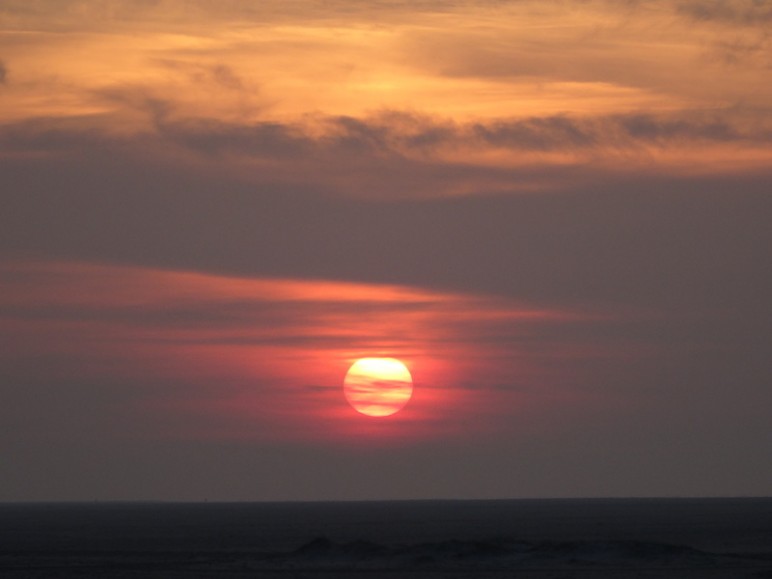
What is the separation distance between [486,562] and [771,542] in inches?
1359

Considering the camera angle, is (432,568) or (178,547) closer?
(432,568)

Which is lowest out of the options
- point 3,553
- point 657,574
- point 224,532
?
point 657,574

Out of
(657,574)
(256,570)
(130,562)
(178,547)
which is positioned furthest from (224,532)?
(657,574)

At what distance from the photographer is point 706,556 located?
86.4 meters

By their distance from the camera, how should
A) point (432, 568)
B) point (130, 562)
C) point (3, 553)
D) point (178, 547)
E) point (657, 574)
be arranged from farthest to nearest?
point (178, 547) < point (3, 553) < point (130, 562) < point (432, 568) < point (657, 574)

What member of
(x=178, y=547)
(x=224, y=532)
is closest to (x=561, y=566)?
(x=178, y=547)

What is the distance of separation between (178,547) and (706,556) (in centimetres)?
4482

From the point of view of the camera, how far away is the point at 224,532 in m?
151

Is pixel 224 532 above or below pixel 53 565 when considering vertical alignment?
above

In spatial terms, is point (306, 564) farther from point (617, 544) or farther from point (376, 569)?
point (617, 544)

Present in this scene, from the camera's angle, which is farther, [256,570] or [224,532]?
[224,532]

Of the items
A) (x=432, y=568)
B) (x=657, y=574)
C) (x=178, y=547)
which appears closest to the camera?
(x=657, y=574)

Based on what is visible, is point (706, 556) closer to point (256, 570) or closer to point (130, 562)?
point (256, 570)

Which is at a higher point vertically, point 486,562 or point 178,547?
point 178,547
